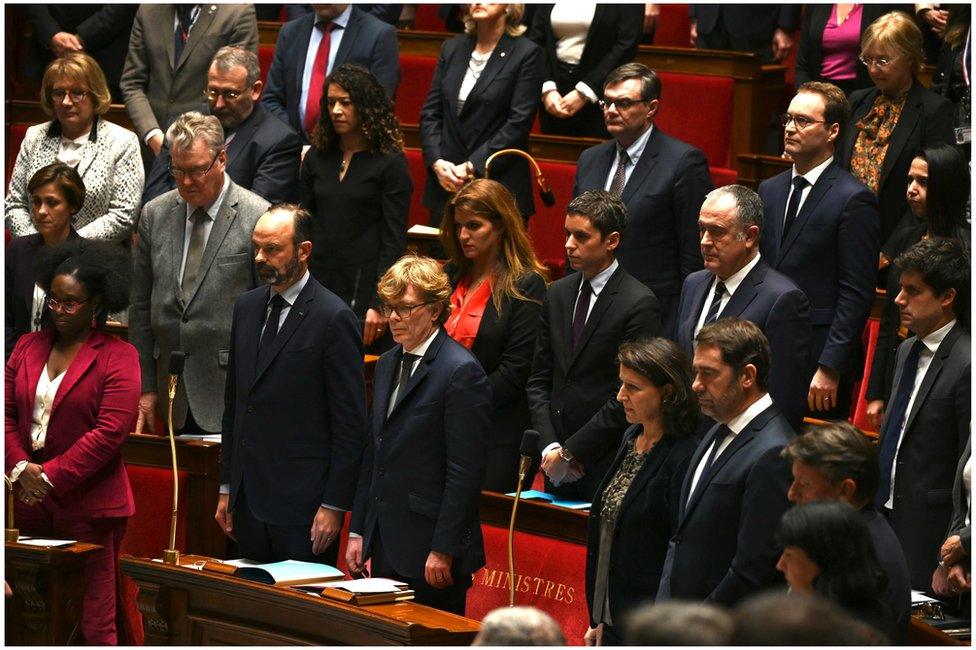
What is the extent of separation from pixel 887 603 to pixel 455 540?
1146 mm

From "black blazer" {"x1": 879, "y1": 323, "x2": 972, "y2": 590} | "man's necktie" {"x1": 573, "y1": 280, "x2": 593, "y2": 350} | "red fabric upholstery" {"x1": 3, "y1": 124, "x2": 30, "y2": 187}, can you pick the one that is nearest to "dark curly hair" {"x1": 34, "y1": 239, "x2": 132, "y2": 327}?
"man's necktie" {"x1": 573, "y1": 280, "x2": 593, "y2": 350}

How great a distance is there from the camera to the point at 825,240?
4012 millimetres

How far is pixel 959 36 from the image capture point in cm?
453

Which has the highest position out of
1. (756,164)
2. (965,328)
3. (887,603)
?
(756,164)

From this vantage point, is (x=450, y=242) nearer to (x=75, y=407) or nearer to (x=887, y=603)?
(x=75, y=407)

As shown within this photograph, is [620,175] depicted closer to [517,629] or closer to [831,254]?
[831,254]

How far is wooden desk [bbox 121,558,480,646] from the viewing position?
10.2ft

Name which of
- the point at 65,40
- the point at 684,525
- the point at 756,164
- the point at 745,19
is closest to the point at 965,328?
the point at 684,525

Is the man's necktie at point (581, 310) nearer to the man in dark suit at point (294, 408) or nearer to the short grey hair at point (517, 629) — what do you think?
the man in dark suit at point (294, 408)

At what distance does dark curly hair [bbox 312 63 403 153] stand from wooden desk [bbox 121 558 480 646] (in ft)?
5.22

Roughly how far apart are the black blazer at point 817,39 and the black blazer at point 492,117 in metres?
1.01

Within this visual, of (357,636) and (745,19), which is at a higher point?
(745,19)

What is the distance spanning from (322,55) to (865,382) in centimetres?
210

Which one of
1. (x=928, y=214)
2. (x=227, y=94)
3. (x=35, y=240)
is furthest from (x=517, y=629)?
(x=227, y=94)
